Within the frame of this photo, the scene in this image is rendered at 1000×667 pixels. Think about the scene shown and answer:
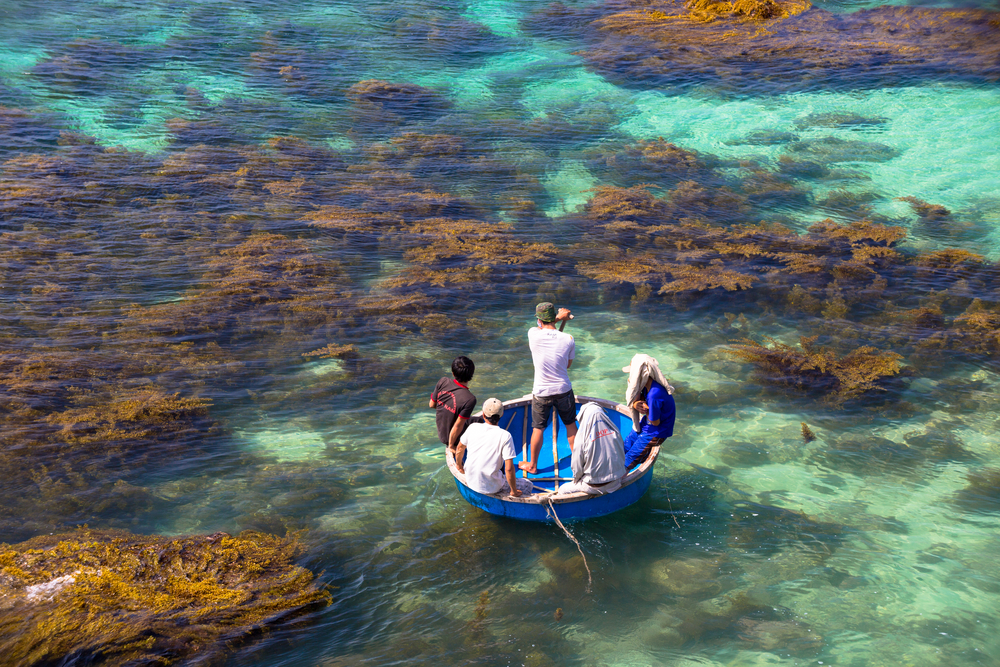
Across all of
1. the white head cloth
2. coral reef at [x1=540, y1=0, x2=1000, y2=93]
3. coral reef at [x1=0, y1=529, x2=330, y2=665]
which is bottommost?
coral reef at [x1=0, y1=529, x2=330, y2=665]

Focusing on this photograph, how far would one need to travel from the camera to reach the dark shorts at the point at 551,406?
7891 mm

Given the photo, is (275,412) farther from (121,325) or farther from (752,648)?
(752,648)

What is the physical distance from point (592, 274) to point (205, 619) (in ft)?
29.2

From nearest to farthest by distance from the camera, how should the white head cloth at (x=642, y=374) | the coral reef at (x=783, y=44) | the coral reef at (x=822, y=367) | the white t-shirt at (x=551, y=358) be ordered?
the white head cloth at (x=642, y=374) < the white t-shirt at (x=551, y=358) < the coral reef at (x=822, y=367) < the coral reef at (x=783, y=44)

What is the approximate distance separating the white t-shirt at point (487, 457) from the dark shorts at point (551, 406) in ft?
2.99

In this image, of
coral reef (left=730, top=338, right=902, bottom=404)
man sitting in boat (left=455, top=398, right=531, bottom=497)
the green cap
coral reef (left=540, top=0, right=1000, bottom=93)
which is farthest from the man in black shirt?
coral reef (left=540, top=0, right=1000, bottom=93)

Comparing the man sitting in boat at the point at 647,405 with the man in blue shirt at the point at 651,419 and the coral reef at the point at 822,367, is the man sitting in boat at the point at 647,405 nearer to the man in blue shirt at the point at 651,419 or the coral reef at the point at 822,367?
the man in blue shirt at the point at 651,419

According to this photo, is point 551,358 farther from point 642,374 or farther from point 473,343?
point 473,343

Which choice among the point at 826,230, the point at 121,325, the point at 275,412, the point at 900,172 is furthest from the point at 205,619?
the point at 900,172

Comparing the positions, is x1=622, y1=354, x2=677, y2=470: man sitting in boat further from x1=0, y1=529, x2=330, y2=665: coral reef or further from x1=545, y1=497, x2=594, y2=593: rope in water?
x1=0, y1=529, x2=330, y2=665: coral reef

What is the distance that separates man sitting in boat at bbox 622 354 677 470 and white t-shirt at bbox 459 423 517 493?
1422 mm

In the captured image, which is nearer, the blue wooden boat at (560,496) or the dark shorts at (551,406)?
the blue wooden boat at (560,496)

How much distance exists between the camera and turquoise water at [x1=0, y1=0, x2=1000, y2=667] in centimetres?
661

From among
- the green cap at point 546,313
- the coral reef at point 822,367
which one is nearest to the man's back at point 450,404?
the green cap at point 546,313
